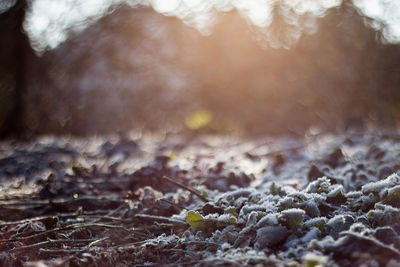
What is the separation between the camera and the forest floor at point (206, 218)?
63.5 inches

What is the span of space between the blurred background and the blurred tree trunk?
0.03 m

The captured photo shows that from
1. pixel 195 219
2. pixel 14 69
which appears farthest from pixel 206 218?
pixel 14 69

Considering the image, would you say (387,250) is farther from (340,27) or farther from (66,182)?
(340,27)

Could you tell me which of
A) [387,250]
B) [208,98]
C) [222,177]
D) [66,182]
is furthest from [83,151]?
[208,98]

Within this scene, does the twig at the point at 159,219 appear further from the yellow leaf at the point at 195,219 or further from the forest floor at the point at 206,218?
the yellow leaf at the point at 195,219

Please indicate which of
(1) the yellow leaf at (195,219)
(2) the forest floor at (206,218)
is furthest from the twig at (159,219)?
(1) the yellow leaf at (195,219)

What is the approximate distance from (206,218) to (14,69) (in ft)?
31.7

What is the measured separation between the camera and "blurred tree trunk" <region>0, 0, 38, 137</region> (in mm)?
9856

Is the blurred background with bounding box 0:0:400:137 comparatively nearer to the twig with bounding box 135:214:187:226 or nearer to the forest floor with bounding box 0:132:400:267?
the forest floor with bounding box 0:132:400:267

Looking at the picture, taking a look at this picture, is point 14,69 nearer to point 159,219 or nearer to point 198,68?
point 198,68

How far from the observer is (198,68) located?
1145 centimetres

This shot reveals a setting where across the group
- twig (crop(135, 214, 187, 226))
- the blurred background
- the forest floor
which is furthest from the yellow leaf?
the blurred background

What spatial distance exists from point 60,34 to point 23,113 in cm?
238

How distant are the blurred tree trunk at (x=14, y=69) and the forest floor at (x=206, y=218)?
6.76 m
